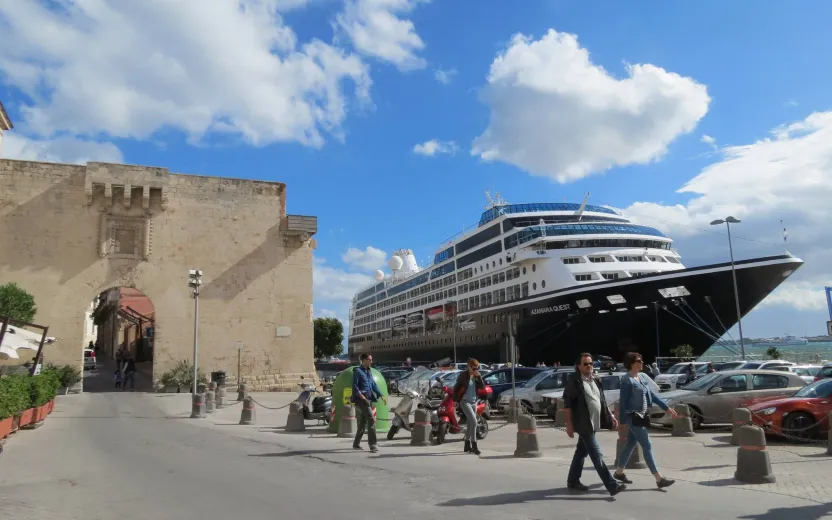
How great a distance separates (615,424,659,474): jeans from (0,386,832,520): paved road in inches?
12.0

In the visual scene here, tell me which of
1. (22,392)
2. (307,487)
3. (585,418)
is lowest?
(307,487)

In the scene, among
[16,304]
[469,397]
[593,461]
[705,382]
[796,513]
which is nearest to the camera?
[796,513]

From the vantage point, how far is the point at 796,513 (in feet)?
16.8

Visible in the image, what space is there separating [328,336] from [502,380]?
6244 cm

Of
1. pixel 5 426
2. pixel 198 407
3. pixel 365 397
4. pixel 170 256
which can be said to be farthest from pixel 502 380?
pixel 170 256

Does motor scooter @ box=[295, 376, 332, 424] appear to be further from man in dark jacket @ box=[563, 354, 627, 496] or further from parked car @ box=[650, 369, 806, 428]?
man in dark jacket @ box=[563, 354, 627, 496]

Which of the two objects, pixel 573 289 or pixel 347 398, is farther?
pixel 573 289

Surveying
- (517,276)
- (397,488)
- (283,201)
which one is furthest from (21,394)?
(517,276)

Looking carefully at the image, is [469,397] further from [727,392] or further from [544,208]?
[544,208]

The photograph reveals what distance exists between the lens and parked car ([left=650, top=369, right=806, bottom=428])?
11.6 metres

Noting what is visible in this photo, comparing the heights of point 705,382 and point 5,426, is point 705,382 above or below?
above

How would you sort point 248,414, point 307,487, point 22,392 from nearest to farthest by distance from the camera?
point 307,487, point 22,392, point 248,414

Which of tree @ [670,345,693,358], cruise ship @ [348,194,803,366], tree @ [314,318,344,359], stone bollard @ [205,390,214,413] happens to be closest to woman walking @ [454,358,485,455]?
stone bollard @ [205,390,214,413]

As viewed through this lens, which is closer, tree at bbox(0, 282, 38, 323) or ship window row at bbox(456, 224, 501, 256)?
tree at bbox(0, 282, 38, 323)
